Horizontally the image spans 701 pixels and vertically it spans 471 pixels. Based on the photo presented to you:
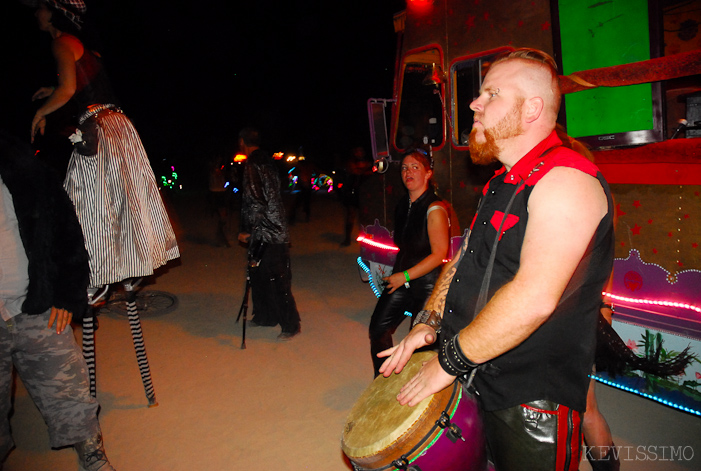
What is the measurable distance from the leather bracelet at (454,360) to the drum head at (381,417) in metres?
0.17

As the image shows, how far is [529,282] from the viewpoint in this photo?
53.2 inches

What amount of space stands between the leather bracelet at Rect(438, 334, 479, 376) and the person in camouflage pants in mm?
2285

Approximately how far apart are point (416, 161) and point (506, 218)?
200 centimetres

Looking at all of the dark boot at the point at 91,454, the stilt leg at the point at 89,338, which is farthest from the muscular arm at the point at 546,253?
the stilt leg at the point at 89,338

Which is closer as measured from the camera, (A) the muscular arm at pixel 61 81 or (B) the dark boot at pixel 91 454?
(A) the muscular arm at pixel 61 81

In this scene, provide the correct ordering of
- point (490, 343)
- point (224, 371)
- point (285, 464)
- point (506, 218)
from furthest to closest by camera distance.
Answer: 1. point (224, 371)
2. point (285, 464)
3. point (506, 218)
4. point (490, 343)

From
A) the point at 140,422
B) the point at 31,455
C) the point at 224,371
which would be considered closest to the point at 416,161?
the point at 224,371

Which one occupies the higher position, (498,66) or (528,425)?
(498,66)

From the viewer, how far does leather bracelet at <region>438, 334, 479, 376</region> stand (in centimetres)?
149

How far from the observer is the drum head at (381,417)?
162cm

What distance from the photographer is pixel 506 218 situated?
1547 mm

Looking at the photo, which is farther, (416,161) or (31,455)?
(416,161)

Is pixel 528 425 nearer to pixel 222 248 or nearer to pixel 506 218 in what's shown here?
pixel 506 218

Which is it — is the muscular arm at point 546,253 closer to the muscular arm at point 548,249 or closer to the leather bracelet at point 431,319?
the muscular arm at point 548,249
